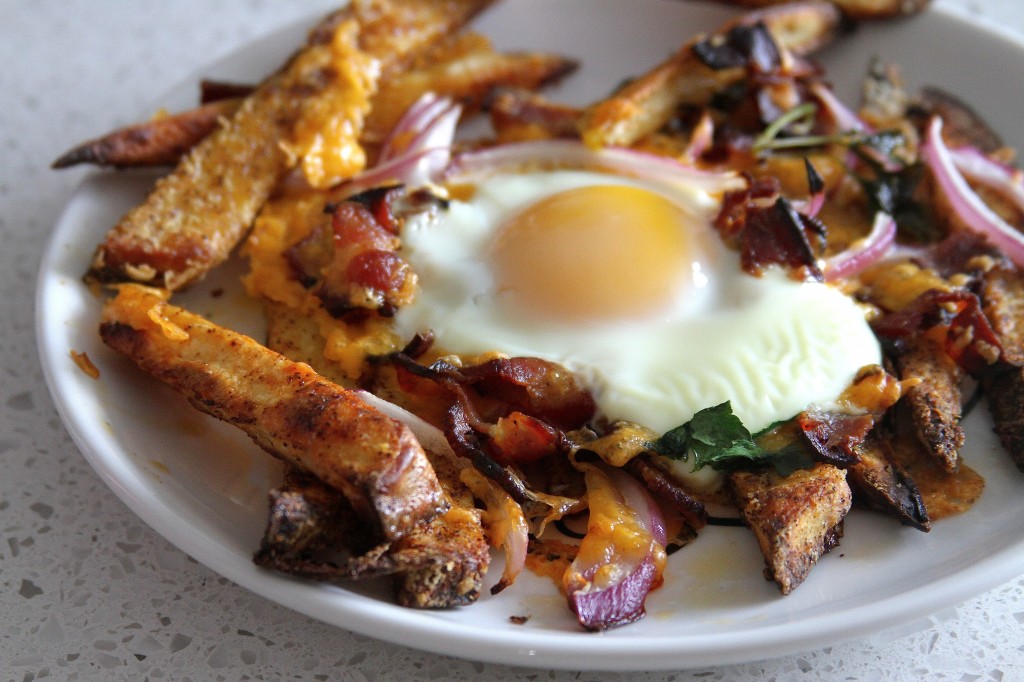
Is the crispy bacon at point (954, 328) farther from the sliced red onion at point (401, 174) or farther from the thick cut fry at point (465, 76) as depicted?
the thick cut fry at point (465, 76)

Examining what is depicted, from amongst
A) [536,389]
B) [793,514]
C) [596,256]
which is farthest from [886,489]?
[596,256]

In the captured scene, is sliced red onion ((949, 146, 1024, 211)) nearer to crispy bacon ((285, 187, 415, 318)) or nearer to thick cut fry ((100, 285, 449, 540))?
crispy bacon ((285, 187, 415, 318))

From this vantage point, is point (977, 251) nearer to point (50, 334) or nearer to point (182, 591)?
point (182, 591)

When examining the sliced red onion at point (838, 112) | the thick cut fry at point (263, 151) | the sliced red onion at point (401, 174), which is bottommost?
the sliced red onion at point (838, 112)

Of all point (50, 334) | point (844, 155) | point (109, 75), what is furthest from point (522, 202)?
point (109, 75)

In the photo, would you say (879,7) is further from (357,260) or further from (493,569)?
(493,569)

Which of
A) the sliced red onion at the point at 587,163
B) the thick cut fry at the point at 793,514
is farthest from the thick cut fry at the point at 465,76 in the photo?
the thick cut fry at the point at 793,514
